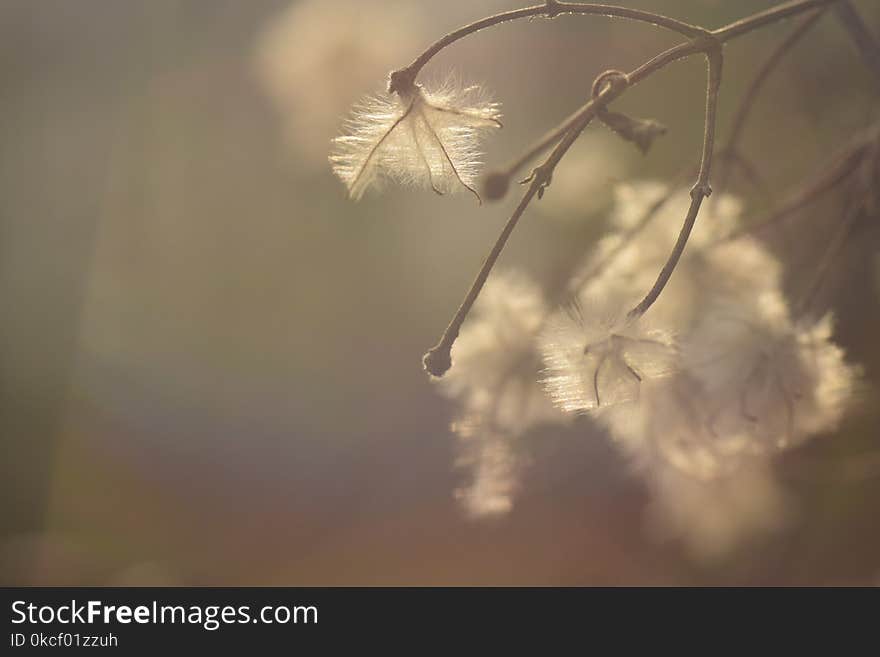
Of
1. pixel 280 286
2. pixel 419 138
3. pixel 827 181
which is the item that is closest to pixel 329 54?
pixel 419 138

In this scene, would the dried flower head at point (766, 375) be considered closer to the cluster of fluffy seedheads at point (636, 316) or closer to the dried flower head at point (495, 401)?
the cluster of fluffy seedheads at point (636, 316)

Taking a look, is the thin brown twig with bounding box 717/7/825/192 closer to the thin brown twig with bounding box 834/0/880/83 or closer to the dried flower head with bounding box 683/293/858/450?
the thin brown twig with bounding box 834/0/880/83

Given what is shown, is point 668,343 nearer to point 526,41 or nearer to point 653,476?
point 653,476

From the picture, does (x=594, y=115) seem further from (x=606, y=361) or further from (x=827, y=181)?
(x=827, y=181)

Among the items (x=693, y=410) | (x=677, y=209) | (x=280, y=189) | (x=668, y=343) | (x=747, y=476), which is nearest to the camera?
(x=668, y=343)

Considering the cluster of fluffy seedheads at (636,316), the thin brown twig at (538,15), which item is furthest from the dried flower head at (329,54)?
the thin brown twig at (538,15)

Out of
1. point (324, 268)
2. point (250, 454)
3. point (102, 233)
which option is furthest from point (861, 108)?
point (102, 233)
